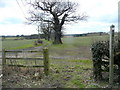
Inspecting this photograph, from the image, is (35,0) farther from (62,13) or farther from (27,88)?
(27,88)

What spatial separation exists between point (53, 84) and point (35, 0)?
19.7 meters

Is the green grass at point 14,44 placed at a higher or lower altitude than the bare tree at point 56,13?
lower

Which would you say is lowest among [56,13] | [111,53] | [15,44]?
[15,44]

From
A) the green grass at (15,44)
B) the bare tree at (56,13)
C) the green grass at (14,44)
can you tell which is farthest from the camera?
the bare tree at (56,13)

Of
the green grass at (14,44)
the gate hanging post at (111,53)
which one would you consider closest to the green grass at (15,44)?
the green grass at (14,44)

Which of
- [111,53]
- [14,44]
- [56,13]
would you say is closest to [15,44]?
[14,44]

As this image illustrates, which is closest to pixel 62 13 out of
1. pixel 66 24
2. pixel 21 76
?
pixel 66 24

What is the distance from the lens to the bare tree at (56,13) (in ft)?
69.2

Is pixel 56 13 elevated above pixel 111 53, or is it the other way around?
pixel 56 13

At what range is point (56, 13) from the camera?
21734 mm

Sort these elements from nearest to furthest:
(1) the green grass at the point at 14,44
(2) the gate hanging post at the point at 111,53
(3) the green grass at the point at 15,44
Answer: (2) the gate hanging post at the point at 111,53 < (3) the green grass at the point at 15,44 < (1) the green grass at the point at 14,44

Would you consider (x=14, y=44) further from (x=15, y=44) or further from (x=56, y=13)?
(x=56, y=13)

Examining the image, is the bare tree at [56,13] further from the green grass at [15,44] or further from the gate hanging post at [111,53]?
the gate hanging post at [111,53]

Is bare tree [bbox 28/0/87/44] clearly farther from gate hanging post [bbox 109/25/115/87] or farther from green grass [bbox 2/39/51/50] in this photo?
gate hanging post [bbox 109/25/115/87]
